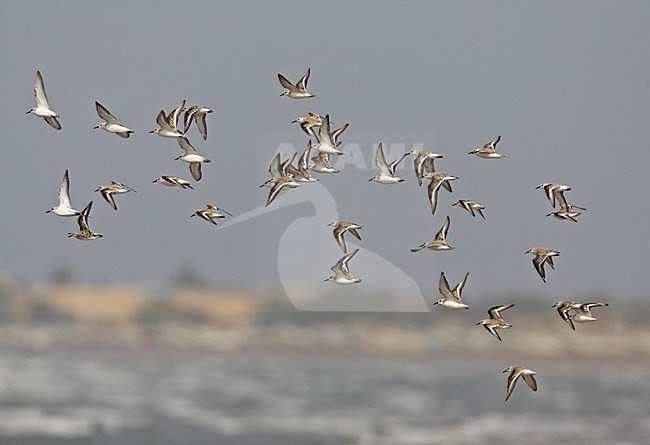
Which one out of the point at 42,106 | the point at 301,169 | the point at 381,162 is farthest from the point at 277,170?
the point at 42,106

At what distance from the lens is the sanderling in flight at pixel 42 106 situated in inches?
237

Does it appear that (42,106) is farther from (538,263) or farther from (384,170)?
(538,263)

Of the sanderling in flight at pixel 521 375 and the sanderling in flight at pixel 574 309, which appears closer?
the sanderling in flight at pixel 574 309

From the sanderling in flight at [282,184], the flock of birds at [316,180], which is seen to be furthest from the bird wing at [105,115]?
the sanderling in flight at [282,184]

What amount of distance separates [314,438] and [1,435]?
189 inches

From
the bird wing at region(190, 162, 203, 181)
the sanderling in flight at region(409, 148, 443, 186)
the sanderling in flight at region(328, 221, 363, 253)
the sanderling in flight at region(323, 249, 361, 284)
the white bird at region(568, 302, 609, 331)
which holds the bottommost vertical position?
the white bird at region(568, 302, 609, 331)

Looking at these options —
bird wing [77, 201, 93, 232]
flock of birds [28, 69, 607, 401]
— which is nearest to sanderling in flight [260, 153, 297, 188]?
flock of birds [28, 69, 607, 401]

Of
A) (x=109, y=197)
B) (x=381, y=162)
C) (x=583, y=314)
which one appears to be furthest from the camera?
(x=381, y=162)

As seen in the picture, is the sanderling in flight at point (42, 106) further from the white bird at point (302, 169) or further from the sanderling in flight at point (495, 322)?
the sanderling in flight at point (495, 322)

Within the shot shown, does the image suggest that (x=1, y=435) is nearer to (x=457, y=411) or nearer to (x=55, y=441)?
(x=55, y=441)

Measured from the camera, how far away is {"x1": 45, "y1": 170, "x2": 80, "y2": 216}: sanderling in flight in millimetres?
5980

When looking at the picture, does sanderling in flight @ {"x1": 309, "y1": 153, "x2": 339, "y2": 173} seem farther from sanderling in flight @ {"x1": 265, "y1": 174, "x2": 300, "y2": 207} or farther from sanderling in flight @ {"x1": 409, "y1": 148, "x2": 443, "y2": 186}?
sanderling in flight @ {"x1": 409, "y1": 148, "x2": 443, "y2": 186}

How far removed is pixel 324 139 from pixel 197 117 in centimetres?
67

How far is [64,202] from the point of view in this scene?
6070 millimetres
